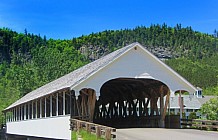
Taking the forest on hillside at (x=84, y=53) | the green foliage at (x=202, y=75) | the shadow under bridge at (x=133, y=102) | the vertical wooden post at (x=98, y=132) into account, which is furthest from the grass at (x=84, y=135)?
the green foliage at (x=202, y=75)

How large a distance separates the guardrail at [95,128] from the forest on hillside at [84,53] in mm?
39842

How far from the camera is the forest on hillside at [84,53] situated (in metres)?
87.4

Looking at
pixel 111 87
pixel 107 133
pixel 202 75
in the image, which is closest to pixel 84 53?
pixel 202 75

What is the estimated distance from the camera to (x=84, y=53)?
169000 millimetres

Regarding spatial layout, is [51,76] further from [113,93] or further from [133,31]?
[133,31]

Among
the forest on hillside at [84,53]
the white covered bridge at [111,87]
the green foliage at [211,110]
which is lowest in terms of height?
the green foliage at [211,110]

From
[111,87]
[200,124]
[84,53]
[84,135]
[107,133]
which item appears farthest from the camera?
[84,53]

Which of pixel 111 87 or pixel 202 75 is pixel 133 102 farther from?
pixel 202 75

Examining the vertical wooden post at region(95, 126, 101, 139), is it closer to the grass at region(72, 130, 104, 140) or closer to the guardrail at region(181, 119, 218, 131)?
the grass at region(72, 130, 104, 140)

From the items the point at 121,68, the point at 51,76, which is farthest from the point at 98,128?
the point at 51,76

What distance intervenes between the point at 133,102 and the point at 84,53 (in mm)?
136618

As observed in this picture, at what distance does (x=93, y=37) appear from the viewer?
185 m

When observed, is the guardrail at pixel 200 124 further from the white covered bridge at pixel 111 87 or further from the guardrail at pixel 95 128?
the guardrail at pixel 95 128

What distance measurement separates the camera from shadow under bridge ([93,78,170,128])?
27156 millimetres
